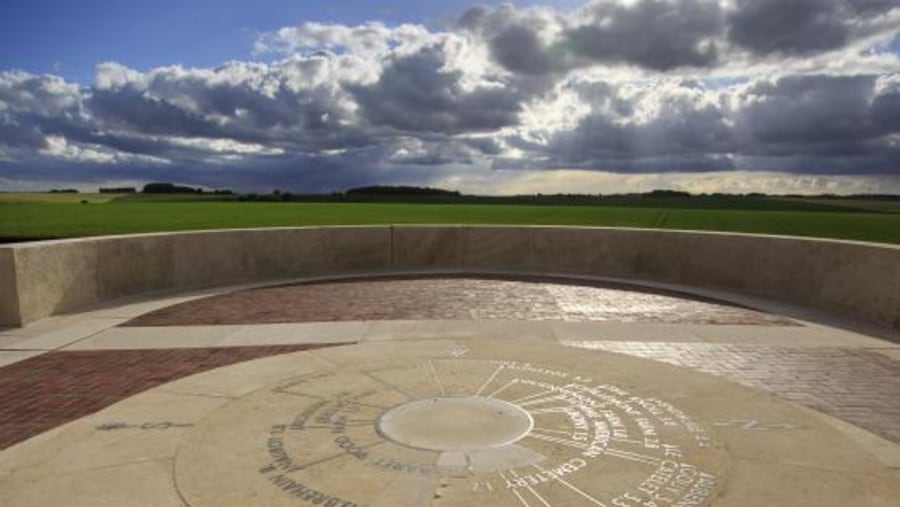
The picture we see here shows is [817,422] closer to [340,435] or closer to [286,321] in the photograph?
[340,435]

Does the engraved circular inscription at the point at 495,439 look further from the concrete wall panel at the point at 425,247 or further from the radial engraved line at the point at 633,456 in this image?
the concrete wall panel at the point at 425,247

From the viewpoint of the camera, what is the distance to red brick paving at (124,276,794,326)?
10156 mm

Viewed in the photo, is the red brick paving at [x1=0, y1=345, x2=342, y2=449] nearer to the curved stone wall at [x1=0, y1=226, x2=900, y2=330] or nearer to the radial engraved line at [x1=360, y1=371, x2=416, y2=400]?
the radial engraved line at [x1=360, y1=371, x2=416, y2=400]

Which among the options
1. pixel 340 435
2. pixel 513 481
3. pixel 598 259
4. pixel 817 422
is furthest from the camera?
pixel 598 259

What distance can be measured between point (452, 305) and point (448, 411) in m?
5.57

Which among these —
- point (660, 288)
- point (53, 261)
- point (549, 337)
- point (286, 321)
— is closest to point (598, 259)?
point (660, 288)

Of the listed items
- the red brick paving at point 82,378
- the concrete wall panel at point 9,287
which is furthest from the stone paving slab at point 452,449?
the concrete wall panel at point 9,287

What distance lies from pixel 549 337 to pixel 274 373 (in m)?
3.62

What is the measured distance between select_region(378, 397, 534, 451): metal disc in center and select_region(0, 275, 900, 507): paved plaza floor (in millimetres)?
20

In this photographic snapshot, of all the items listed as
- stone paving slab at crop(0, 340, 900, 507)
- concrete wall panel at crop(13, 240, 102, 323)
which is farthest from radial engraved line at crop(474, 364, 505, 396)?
concrete wall panel at crop(13, 240, 102, 323)

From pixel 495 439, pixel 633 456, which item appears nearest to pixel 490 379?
pixel 495 439

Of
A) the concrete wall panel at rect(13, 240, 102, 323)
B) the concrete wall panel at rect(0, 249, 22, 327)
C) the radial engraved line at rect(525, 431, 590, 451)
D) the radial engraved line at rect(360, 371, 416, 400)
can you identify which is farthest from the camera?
the concrete wall panel at rect(13, 240, 102, 323)

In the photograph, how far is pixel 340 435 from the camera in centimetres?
501

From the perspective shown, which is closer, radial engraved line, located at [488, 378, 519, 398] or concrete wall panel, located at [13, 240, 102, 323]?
radial engraved line, located at [488, 378, 519, 398]
